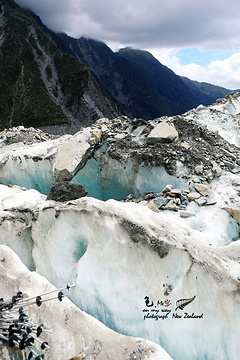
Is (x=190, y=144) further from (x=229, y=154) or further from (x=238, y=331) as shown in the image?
(x=238, y=331)

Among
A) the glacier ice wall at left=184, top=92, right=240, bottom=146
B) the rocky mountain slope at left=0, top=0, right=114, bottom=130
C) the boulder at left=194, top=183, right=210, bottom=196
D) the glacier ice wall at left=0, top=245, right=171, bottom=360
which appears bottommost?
the glacier ice wall at left=0, top=245, right=171, bottom=360

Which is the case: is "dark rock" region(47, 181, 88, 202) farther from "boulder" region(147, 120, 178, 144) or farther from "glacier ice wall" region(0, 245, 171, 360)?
"boulder" region(147, 120, 178, 144)

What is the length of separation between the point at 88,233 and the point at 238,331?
3859 millimetres

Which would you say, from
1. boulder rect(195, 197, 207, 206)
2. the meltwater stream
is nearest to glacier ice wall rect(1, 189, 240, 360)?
the meltwater stream

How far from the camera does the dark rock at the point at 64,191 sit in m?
7.72

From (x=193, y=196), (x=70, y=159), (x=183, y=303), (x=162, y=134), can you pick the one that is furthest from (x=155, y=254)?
(x=162, y=134)

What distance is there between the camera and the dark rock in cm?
772

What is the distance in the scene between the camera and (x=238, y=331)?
15.0 ft

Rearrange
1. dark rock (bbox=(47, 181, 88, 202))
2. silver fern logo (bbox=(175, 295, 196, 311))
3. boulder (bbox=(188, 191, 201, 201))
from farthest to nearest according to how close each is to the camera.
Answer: boulder (bbox=(188, 191, 201, 201)), dark rock (bbox=(47, 181, 88, 202)), silver fern logo (bbox=(175, 295, 196, 311))

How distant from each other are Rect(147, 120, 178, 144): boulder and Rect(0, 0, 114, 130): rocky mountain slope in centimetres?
6918

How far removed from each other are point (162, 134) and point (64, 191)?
6240 mm

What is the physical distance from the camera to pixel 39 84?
90.4 metres

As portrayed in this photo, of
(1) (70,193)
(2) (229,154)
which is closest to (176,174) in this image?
(2) (229,154)

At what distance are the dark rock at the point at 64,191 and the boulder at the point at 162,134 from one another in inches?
198
